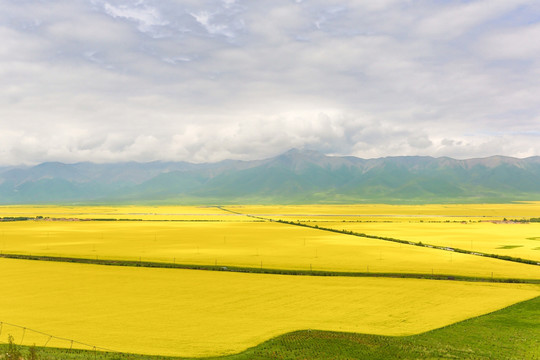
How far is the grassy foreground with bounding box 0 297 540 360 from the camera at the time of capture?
85.2 ft

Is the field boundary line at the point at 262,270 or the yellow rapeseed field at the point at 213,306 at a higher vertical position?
the field boundary line at the point at 262,270

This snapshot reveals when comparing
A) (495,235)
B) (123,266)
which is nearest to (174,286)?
(123,266)

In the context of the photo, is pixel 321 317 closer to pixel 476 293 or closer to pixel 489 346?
pixel 489 346

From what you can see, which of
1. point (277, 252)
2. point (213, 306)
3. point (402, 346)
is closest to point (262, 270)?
point (277, 252)

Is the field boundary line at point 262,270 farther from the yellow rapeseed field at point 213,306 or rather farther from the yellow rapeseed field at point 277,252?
the yellow rapeseed field at point 213,306

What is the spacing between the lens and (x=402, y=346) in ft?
90.8

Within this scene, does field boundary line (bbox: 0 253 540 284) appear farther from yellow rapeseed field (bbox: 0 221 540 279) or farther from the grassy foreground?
the grassy foreground

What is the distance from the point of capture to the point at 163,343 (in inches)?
1118

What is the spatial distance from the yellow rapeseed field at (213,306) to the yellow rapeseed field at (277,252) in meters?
7.44

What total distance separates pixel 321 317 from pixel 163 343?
1338 cm

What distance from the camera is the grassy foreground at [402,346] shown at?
85.2 feet

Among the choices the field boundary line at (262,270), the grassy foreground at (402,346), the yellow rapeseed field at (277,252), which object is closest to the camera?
the grassy foreground at (402,346)

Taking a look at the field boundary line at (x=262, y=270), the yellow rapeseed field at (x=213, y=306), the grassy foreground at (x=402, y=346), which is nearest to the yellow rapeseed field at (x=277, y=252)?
the field boundary line at (x=262, y=270)

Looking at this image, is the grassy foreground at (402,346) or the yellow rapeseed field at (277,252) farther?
the yellow rapeseed field at (277,252)
